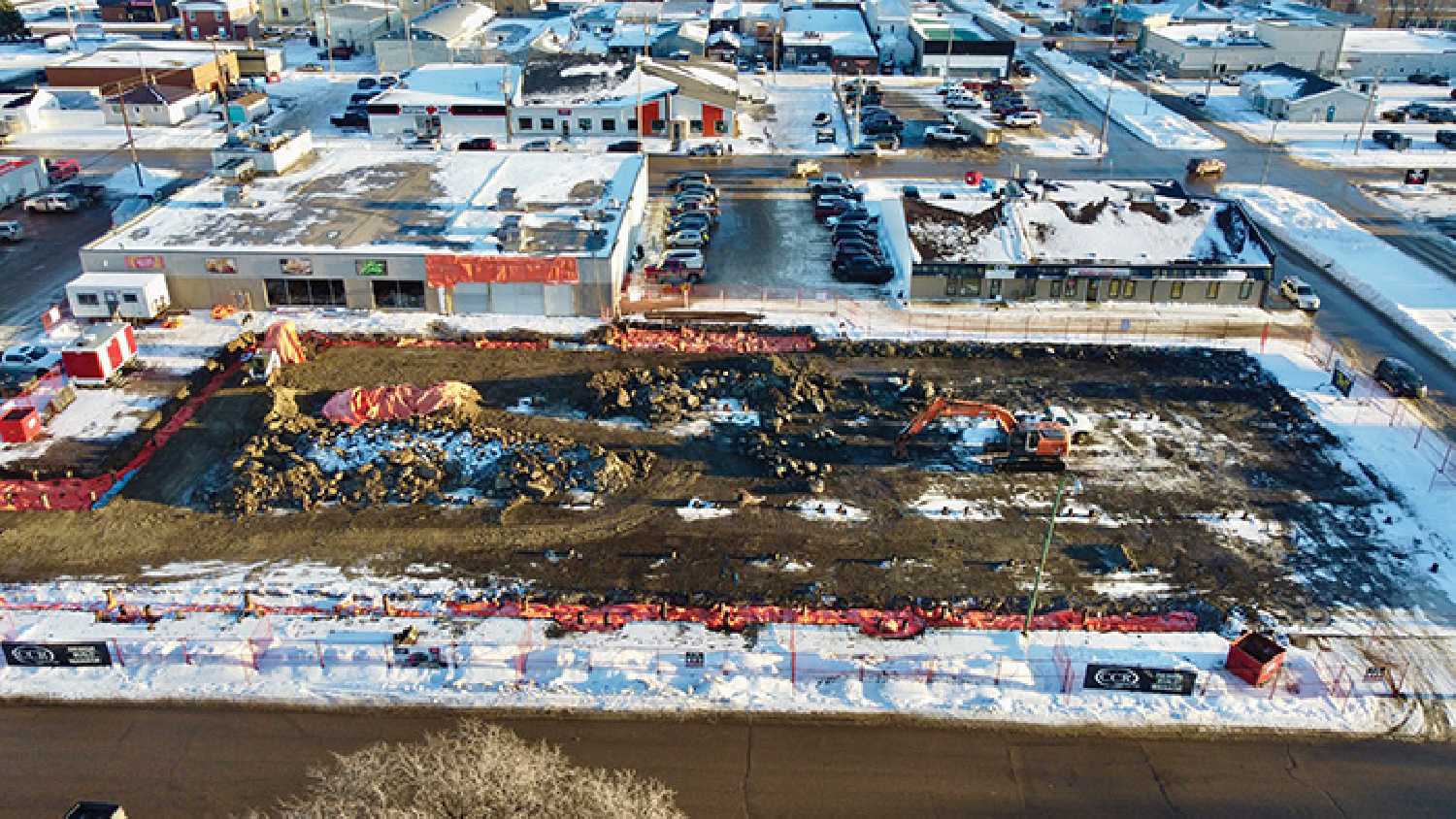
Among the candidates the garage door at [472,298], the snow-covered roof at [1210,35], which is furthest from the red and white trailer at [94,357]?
the snow-covered roof at [1210,35]

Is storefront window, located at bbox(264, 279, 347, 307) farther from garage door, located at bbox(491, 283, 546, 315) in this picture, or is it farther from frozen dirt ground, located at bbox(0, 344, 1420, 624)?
garage door, located at bbox(491, 283, 546, 315)

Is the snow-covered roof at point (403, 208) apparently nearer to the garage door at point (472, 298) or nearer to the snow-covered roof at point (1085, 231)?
the garage door at point (472, 298)

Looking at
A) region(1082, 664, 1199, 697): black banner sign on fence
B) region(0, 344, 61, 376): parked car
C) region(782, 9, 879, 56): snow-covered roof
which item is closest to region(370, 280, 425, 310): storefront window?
region(0, 344, 61, 376): parked car

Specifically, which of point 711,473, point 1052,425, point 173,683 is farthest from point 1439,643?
point 173,683

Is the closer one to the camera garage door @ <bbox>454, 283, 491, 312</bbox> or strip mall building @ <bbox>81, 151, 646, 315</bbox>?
strip mall building @ <bbox>81, 151, 646, 315</bbox>

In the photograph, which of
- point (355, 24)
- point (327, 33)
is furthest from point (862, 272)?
point (327, 33)

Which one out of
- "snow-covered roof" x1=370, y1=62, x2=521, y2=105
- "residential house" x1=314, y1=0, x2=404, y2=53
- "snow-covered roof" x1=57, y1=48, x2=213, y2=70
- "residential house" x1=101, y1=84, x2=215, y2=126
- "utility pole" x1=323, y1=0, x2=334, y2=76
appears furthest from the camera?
"residential house" x1=314, y1=0, x2=404, y2=53
